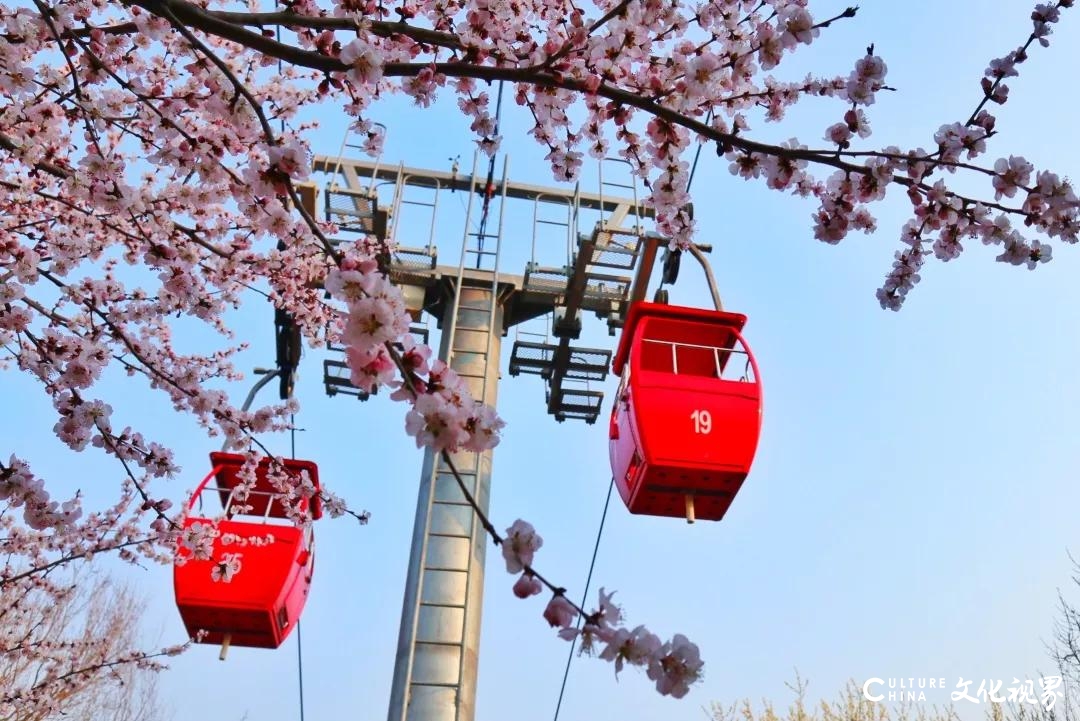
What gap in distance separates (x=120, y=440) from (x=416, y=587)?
2.94m

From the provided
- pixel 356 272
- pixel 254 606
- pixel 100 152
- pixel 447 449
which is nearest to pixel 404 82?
pixel 100 152

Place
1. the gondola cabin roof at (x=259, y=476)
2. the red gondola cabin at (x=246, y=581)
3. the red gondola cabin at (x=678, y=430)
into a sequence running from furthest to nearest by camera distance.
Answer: the gondola cabin roof at (x=259, y=476)
the red gondola cabin at (x=246, y=581)
the red gondola cabin at (x=678, y=430)

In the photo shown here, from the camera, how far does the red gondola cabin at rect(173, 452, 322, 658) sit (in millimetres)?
5648

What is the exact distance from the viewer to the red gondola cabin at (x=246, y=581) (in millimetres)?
5648

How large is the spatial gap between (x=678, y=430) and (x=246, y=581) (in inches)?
109

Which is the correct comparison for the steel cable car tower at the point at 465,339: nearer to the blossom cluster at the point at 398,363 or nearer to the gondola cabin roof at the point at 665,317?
the gondola cabin roof at the point at 665,317

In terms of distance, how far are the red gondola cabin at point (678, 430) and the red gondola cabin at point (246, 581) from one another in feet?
6.11

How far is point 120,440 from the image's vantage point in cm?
363

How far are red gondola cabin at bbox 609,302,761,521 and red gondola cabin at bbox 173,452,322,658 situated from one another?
1862 millimetres

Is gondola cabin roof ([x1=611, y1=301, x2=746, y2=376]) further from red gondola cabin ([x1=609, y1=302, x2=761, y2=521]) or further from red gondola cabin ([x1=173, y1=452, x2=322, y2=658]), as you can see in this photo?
red gondola cabin ([x1=173, y1=452, x2=322, y2=658])

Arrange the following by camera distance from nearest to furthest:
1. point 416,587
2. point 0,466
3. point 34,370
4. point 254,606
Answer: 1. point 0,466
2. point 34,370
3. point 254,606
4. point 416,587

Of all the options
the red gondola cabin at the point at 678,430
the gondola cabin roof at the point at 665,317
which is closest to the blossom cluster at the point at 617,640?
the red gondola cabin at the point at 678,430

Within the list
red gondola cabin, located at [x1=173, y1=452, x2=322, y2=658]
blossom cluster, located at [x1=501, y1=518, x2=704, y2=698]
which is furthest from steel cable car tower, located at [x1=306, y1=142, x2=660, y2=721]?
blossom cluster, located at [x1=501, y1=518, x2=704, y2=698]

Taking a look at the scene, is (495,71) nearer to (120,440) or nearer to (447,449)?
(447,449)
